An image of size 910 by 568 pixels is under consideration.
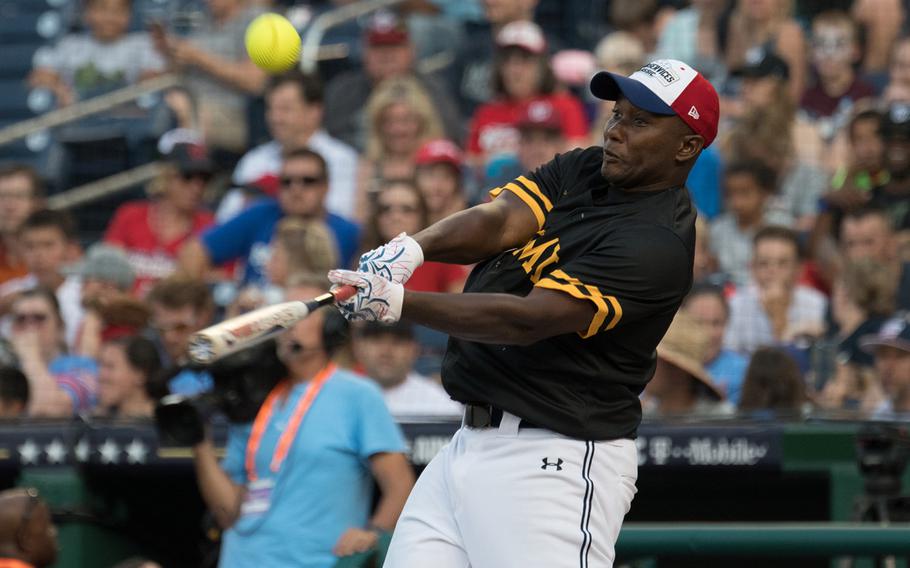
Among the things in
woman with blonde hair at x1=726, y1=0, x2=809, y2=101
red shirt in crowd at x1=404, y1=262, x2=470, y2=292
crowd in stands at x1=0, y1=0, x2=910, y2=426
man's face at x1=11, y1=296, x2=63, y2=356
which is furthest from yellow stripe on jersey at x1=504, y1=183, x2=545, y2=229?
woman with blonde hair at x1=726, y1=0, x2=809, y2=101

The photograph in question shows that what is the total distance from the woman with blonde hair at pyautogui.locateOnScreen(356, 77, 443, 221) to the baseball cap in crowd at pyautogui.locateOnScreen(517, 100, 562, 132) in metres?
0.66

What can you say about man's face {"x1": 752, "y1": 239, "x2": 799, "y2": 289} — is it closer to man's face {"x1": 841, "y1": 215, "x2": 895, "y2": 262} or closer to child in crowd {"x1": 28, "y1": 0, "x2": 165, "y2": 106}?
man's face {"x1": 841, "y1": 215, "x2": 895, "y2": 262}

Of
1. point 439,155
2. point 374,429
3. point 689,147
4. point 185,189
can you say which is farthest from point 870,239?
point 185,189

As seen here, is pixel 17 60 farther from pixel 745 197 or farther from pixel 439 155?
pixel 745 197

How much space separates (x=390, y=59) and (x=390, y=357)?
2771mm

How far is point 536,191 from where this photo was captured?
3844mm

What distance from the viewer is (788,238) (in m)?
6.75

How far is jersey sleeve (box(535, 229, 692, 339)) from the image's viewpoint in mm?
3480

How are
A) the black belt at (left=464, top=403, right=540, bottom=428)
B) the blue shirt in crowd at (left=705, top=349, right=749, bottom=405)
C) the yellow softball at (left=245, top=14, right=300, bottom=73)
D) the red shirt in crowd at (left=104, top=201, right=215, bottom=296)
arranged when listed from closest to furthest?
1. the black belt at (left=464, top=403, right=540, bottom=428)
2. the blue shirt in crowd at (left=705, top=349, right=749, bottom=405)
3. the yellow softball at (left=245, top=14, right=300, bottom=73)
4. the red shirt in crowd at (left=104, top=201, right=215, bottom=296)

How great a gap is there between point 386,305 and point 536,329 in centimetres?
38

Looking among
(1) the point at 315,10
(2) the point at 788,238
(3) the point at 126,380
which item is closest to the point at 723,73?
(2) the point at 788,238

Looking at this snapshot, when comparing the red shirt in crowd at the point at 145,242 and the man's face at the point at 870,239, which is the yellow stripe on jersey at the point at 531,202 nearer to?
the man's face at the point at 870,239

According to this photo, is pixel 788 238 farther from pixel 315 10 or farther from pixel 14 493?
pixel 315 10

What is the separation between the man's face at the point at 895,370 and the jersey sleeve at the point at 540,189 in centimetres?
230
